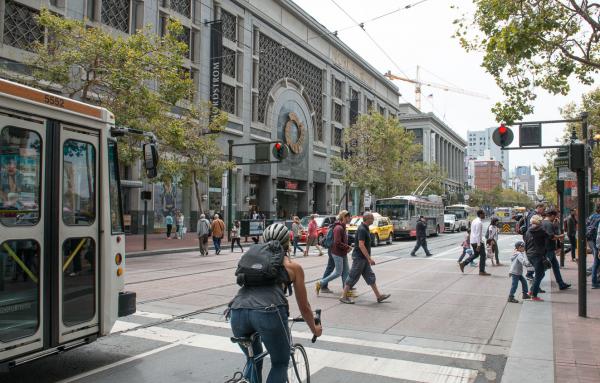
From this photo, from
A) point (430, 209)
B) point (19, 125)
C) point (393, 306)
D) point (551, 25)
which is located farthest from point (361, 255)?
point (430, 209)

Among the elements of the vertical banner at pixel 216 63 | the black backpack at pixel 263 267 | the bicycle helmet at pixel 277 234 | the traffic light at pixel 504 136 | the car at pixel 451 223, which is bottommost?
the car at pixel 451 223

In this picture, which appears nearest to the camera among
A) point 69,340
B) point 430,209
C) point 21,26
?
point 69,340

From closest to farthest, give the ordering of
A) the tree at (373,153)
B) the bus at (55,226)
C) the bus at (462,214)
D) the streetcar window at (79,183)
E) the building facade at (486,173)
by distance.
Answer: the bus at (55,226) < the streetcar window at (79,183) < the tree at (373,153) < the bus at (462,214) < the building facade at (486,173)

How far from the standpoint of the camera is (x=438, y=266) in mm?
17719

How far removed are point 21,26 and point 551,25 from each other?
2190 centimetres

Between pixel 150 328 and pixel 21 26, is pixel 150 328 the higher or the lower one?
the lower one

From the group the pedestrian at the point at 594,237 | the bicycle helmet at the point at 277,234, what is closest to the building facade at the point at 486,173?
the pedestrian at the point at 594,237

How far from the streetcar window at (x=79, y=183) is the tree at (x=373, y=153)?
40.5 metres

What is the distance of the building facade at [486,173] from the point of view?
181 m

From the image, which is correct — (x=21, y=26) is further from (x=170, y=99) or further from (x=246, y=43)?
(x=246, y=43)

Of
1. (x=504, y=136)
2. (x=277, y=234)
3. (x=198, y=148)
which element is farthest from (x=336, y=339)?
(x=198, y=148)

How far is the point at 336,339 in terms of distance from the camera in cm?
725

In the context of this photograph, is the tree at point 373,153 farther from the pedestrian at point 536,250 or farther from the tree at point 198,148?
the pedestrian at point 536,250

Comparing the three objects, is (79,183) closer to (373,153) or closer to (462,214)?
(373,153)
